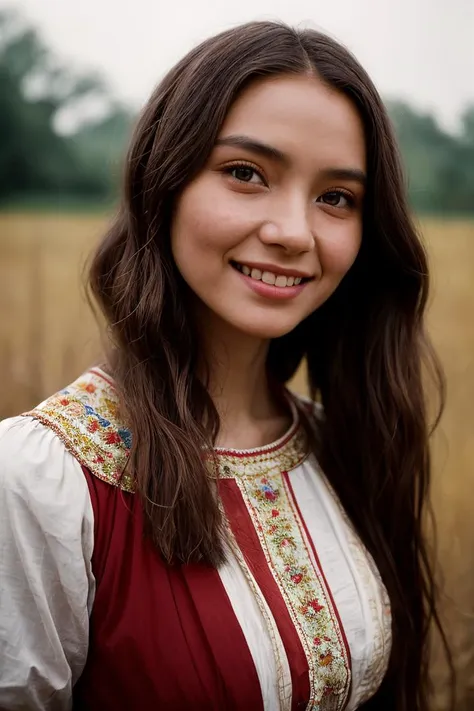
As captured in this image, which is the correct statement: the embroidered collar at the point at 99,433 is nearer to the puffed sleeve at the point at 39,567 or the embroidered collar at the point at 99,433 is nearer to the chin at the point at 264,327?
the puffed sleeve at the point at 39,567

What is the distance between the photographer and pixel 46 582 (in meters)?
0.93

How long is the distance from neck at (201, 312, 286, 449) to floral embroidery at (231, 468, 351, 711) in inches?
3.8

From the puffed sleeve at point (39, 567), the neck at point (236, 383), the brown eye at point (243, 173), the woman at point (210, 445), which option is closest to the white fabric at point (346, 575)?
the woman at point (210, 445)

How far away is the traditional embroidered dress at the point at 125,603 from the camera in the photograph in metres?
0.92

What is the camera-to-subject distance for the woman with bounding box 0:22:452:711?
948mm

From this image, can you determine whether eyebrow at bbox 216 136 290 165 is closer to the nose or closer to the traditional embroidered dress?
the nose

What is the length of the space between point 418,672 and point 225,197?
102cm

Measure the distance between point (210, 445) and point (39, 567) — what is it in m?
0.32

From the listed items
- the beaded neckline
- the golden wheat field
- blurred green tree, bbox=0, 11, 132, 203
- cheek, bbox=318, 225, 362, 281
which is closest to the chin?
cheek, bbox=318, 225, 362, 281

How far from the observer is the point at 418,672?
1.39m

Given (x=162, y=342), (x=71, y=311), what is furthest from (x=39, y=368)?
(x=162, y=342)

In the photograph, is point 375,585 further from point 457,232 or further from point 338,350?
point 457,232

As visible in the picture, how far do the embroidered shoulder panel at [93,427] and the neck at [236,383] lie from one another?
0.20 m

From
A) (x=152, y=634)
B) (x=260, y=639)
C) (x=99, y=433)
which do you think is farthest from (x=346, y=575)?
(x=99, y=433)
